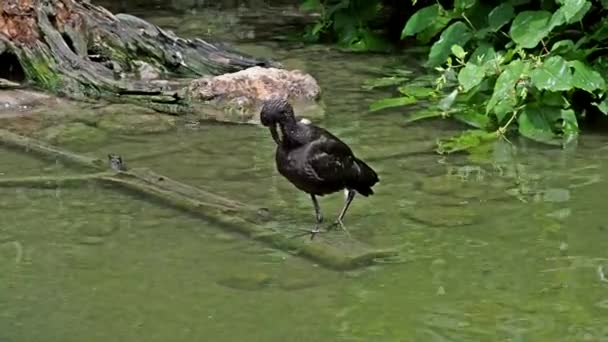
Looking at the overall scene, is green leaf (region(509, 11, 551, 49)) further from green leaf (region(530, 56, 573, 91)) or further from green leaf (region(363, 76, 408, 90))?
green leaf (region(363, 76, 408, 90))

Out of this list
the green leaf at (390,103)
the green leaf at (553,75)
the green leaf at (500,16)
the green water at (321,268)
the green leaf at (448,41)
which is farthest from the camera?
the green leaf at (448,41)

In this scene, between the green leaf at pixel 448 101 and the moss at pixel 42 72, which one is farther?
the moss at pixel 42 72

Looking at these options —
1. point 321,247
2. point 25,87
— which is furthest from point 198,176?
point 25,87

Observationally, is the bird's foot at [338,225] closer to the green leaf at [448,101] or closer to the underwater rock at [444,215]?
the underwater rock at [444,215]

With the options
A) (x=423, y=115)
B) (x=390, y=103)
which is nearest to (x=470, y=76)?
(x=423, y=115)

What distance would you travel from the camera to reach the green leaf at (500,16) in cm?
690

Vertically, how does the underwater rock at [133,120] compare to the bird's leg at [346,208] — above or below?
below

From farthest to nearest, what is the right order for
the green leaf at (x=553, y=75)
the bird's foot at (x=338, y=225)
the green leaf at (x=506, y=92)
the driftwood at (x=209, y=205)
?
1. the green leaf at (x=506, y=92)
2. the green leaf at (x=553, y=75)
3. the bird's foot at (x=338, y=225)
4. the driftwood at (x=209, y=205)

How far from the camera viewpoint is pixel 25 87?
293 inches

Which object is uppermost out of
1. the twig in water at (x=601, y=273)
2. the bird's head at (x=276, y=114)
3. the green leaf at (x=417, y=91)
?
the bird's head at (x=276, y=114)

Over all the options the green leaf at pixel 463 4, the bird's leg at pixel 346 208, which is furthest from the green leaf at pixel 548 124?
the bird's leg at pixel 346 208

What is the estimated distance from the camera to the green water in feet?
12.3

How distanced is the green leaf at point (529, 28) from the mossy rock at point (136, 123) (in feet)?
6.86

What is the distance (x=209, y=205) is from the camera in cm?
490
